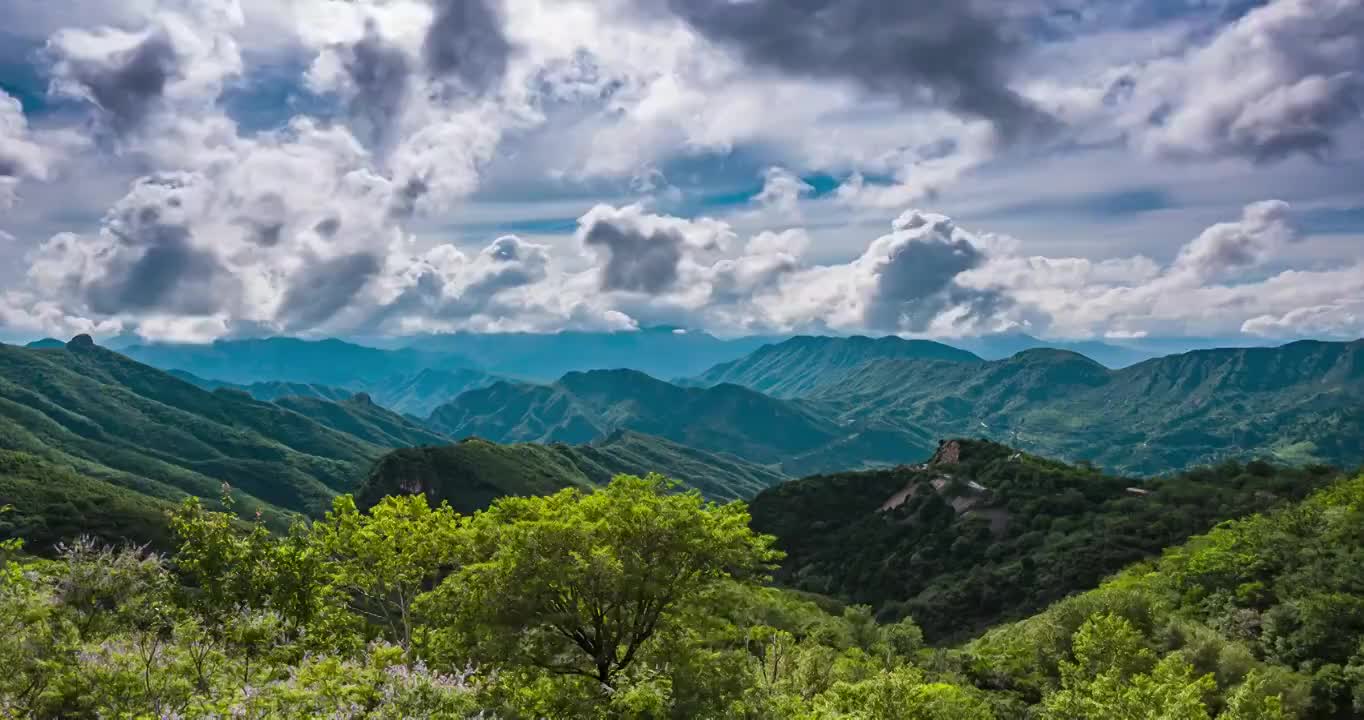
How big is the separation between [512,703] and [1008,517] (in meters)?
180

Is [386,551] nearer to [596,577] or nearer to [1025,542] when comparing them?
[596,577]

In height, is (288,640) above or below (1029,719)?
above

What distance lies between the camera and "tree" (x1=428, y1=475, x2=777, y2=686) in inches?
1206

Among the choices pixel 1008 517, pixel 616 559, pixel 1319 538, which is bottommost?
pixel 1008 517

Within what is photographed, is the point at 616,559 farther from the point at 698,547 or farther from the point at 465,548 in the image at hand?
the point at 465,548

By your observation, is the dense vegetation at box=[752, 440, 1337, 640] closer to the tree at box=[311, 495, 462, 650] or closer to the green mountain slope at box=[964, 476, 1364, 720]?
the green mountain slope at box=[964, 476, 1364, 720]

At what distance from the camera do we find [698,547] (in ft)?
104

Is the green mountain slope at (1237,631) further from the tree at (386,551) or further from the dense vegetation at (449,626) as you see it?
the tree at (386,551)

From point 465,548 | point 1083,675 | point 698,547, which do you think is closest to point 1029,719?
point 1083,675

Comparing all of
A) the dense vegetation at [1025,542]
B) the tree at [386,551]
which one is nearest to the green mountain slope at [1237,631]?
the tree at [386,551]

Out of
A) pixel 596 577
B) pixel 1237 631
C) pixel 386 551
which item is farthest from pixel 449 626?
→ pixel 1237 631

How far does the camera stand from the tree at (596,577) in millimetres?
30625

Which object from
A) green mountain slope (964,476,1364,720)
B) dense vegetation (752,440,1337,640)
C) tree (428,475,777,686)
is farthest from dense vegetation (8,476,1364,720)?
dense vegetation (752,440,1337,640)

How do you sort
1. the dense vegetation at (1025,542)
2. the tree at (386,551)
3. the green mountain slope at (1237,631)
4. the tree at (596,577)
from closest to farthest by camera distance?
the tree at (596,577)
the tree at (386,551)
the green mountain slope at (1237,631)
the dense vegetation at (1025,542)
